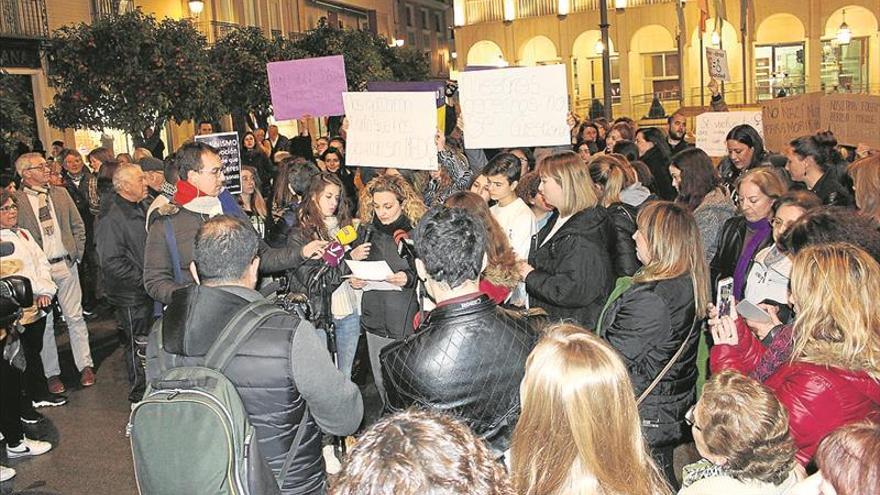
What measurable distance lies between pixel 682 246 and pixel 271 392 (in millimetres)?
2108

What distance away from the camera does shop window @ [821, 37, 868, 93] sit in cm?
3322

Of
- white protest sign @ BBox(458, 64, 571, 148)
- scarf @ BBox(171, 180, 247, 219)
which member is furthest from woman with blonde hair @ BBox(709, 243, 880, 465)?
scarf @ BBox(171, 180, 247, 219)

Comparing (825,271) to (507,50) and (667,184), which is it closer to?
(667,184)

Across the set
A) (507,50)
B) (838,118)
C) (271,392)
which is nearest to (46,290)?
(271,392)

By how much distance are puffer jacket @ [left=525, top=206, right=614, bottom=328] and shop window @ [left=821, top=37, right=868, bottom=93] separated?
32129 millimetres

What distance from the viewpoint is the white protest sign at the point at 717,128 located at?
1034 centimetres

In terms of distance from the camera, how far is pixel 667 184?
10211mm

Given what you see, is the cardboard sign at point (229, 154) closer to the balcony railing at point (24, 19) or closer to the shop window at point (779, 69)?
the balcony railing at point (24, 19)

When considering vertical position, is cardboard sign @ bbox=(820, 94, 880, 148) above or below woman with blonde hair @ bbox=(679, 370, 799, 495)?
above

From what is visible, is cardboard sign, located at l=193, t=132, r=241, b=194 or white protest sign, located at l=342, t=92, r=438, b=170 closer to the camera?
white protest sign, located at l=342, t=92, r=438, b=170

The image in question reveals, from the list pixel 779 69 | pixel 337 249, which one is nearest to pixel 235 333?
pixel 337 249

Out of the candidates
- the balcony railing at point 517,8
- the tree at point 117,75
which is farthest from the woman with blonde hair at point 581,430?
the balcony railing at point 517,8

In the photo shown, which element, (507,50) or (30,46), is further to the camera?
(507,50)

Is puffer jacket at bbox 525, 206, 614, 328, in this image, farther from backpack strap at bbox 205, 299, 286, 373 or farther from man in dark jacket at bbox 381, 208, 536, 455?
backpack strap at bbox 205, 299, 286, 373
